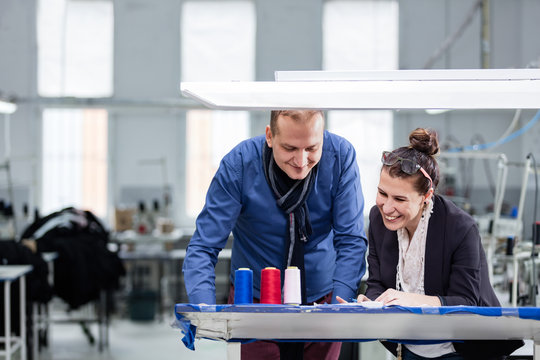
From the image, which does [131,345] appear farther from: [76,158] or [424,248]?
[424,248]

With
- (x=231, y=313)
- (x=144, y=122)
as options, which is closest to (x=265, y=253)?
(x=231, y=313)

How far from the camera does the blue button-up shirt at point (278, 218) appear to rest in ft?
6.06

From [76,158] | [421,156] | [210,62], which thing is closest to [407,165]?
[421,156]

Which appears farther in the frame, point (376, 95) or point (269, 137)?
point (269, 137)

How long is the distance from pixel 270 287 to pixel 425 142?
0.54m

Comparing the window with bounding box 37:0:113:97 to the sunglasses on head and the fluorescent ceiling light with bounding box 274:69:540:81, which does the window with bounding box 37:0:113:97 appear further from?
the fluorescent ceiling light with bounding box 274:69:540:81

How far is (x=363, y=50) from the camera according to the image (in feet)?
25.3

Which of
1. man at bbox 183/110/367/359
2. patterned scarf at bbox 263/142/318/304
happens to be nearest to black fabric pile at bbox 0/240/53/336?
man at bbox 183/110/367/359

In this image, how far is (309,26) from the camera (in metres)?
7.67

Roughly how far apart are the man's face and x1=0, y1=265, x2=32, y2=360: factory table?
2.55 metres

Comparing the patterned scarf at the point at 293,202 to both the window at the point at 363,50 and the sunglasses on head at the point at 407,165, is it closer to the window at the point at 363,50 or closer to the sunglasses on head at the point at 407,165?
the sunglasses on head at the point at 407,165

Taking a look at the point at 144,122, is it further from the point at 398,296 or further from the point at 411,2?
the point at 398,296

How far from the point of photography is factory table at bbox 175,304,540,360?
4.14 feet

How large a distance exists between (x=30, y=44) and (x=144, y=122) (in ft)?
5.19
